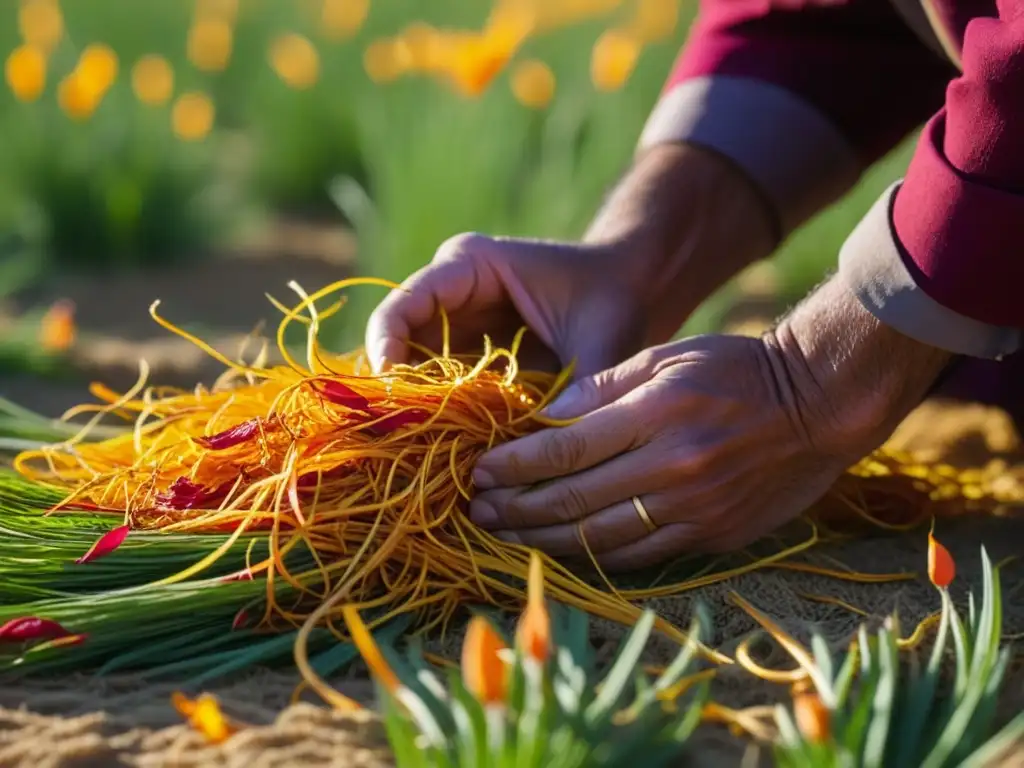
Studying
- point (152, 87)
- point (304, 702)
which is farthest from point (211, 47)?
point (304, 702)

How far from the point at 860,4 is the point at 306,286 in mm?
2158

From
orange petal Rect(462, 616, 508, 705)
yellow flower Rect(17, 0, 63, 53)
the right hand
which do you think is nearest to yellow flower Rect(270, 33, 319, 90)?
yellow flower Rect(17, 0, 63, 53)

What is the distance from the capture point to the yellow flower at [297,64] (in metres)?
4.12

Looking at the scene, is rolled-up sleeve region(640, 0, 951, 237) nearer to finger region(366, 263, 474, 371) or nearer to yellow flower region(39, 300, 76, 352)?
finger region(366, 263, 474, 371)

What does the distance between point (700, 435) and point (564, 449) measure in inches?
6.3

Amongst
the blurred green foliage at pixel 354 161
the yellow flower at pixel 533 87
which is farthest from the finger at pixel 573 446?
the yellow flower at pixel 533 87

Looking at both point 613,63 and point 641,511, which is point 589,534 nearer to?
point 641,511

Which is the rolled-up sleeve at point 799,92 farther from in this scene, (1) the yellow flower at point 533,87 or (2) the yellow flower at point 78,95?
(2) the yellow flower at point 78,95

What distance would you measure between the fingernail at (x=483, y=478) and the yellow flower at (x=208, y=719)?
468 millimetres

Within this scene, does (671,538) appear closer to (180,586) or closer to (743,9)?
(180,586)

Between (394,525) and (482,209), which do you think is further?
(482,209)

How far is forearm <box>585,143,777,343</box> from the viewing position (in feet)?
6.19

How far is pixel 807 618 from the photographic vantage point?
58.0 inches

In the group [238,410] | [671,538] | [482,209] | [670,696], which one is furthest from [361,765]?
[482,209]
